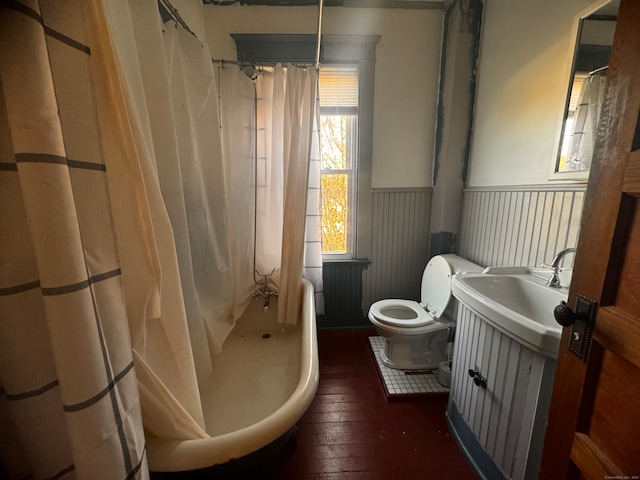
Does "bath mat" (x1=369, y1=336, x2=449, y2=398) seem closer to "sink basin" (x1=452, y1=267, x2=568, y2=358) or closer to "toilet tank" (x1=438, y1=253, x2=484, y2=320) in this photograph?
"toilet tank" (x1=438, y1=253, x2=484, y2=320)

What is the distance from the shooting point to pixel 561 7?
1.20 m

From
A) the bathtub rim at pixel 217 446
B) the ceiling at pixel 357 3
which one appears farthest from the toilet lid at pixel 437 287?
the ceiling at pixel 357 3

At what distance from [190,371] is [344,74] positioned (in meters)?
2.29

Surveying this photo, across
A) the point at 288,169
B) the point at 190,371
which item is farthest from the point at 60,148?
the point at 288,169

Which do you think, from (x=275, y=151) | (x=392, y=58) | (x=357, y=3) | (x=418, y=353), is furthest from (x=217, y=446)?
(x=357, y=3)

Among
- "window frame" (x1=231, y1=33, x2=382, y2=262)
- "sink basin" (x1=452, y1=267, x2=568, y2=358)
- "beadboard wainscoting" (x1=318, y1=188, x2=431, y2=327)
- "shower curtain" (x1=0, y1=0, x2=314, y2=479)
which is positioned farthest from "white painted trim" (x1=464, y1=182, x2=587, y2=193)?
"shower curtain" (x1=0, y1=0, x2=314, y2=479)

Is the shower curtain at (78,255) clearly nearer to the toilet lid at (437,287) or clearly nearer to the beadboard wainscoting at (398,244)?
the toilet lid at (437,287)

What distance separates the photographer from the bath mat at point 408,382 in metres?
1.60

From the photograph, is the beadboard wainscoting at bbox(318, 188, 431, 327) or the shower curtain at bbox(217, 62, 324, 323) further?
the beadboard wainscoting at bbox(318, 188, 431, 327)

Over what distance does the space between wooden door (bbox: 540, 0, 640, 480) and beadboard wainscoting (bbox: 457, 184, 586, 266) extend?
0.79m

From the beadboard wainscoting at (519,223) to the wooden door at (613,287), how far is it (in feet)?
2.58

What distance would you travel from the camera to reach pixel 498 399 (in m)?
1.01

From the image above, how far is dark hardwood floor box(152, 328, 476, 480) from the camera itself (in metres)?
1.16

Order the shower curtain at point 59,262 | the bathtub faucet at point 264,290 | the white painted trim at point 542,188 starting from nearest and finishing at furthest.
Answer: the shower curtain at point 59,262 → the white painted trim at point 542,188 → the bathtub faucet at point 264,290
